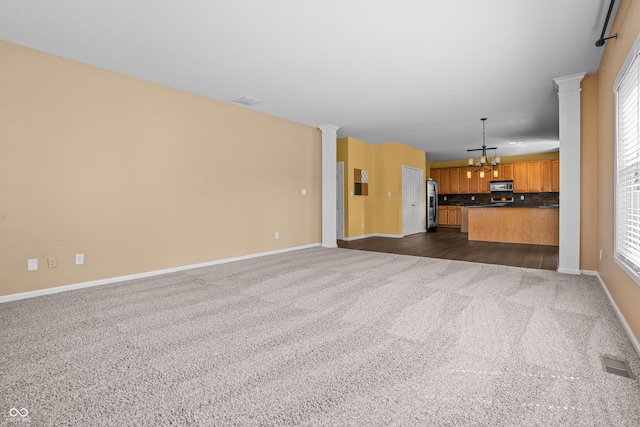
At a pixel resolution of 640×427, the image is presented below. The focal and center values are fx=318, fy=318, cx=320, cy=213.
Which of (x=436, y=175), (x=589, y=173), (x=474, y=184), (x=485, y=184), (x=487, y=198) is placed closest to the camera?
(x=589, y=173)

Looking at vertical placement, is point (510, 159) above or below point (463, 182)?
above

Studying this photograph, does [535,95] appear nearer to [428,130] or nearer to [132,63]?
[428,130]

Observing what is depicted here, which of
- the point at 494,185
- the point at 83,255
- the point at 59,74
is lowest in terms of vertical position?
the point at 83,255

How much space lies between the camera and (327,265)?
4863 millimetres

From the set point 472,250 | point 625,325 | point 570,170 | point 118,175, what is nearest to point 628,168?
point 625,325

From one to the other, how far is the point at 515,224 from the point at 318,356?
6883 mm

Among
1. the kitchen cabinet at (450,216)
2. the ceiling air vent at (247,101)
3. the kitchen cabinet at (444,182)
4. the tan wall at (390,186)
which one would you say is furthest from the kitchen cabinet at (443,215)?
the ceiling air vent at (247,101)

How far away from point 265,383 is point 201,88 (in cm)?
414

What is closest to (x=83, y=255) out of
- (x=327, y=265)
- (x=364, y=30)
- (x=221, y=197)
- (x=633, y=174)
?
(x=221, y=197)

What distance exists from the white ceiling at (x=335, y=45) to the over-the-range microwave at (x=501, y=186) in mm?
5730

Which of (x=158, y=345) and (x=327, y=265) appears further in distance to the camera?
(x=327, y=265)

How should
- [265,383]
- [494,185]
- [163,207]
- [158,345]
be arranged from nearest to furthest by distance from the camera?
[265,383] < [158,345] < [163,207] < [494,185]

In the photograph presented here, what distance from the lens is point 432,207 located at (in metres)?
10.5

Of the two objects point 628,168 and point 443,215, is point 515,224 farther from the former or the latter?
point 628,168
